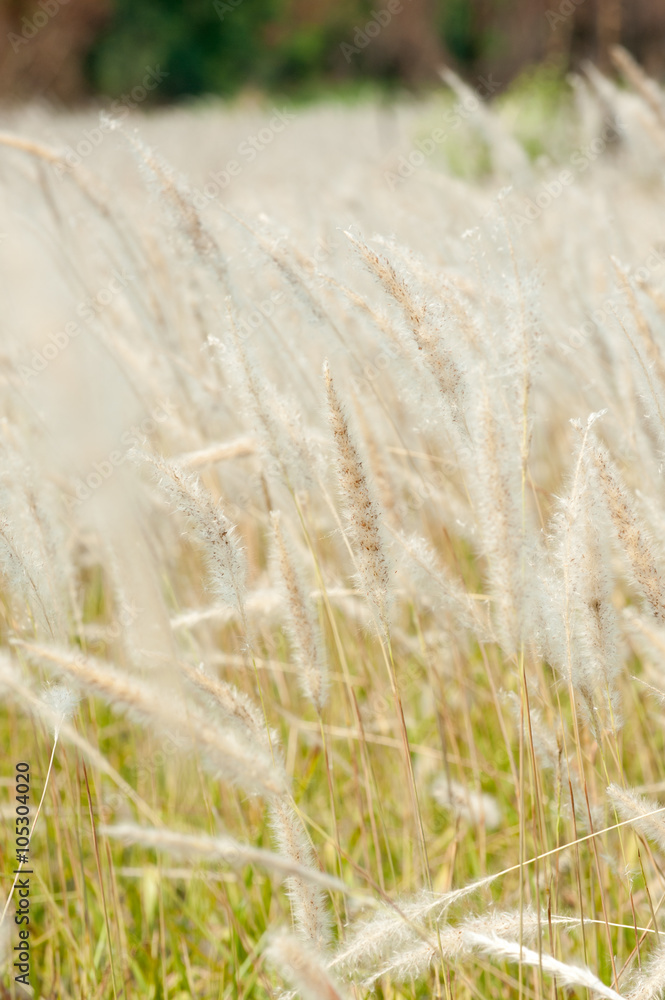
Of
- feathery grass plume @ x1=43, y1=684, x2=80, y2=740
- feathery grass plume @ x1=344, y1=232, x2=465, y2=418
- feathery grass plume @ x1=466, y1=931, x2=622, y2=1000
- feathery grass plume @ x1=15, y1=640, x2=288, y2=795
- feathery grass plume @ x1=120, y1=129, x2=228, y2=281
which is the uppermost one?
Result: feathery grass plume @ x1=120, y1=129, x2=228, y2=281

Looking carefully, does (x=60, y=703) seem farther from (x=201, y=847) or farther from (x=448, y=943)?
(x=448, y=943)

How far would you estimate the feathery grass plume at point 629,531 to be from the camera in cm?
77

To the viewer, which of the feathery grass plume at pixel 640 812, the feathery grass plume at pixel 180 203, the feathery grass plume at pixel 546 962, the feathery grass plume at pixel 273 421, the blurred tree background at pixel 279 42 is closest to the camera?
the feathery grass plume at pixel 546 962

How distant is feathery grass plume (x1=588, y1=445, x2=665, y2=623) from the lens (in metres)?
0.77

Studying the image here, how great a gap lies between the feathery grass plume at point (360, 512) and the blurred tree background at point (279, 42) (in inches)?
655

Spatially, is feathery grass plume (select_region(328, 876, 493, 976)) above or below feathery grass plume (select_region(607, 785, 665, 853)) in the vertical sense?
below

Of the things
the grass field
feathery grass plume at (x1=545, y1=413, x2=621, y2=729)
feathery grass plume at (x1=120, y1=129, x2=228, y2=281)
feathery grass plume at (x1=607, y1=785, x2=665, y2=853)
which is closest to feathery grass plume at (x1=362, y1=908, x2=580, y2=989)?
the grass field

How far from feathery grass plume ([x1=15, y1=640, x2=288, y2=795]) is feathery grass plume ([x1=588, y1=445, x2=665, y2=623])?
1.27 feet

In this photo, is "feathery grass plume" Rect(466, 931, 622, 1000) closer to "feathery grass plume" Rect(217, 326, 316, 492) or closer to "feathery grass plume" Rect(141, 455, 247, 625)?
"feathery grass plume" Rect(141, 455, 247, 625)

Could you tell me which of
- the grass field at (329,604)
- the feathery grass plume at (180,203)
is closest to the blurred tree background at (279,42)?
the grass field at (329,604)

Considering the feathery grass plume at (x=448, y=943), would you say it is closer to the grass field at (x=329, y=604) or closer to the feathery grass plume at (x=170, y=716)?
the grass field at (x=329, y=604)

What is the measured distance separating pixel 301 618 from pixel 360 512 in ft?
0.45

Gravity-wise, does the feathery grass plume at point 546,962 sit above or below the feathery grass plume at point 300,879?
below

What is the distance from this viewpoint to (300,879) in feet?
2.29
